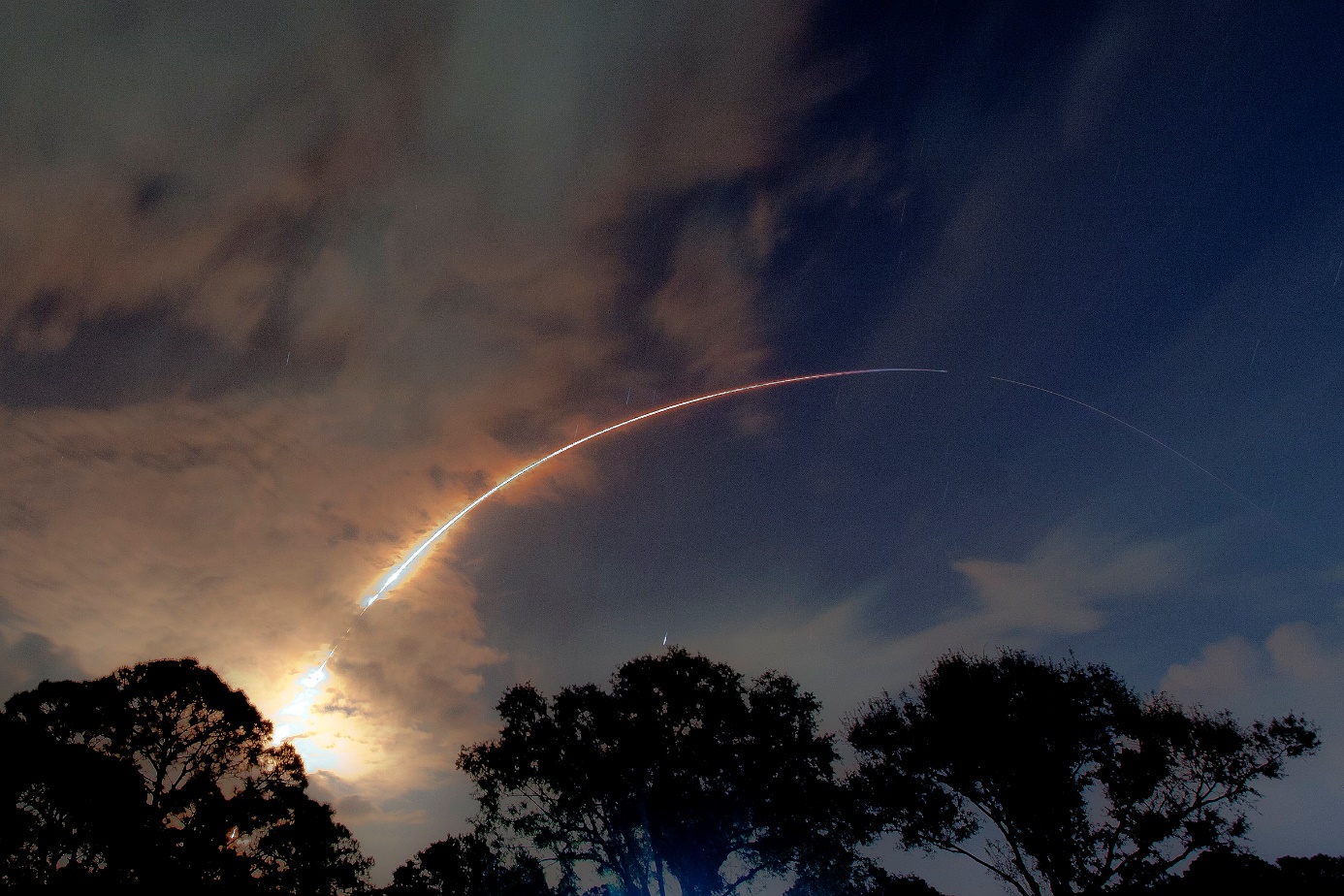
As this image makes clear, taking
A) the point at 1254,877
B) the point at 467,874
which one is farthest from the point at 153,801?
the point at 1254,877

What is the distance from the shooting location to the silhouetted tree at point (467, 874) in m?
36.3

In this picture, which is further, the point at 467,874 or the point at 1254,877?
the point at 467,874

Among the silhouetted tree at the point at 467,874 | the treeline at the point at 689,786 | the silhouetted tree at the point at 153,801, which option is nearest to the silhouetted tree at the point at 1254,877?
the treeline at the point at 689,786

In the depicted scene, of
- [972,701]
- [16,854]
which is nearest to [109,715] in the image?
[16,854]

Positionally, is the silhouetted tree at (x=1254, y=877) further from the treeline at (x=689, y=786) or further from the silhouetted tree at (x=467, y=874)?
the silhouetted tree at (x=467, y=874)

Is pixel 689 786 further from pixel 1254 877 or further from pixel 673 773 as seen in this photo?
pixel 1254 877

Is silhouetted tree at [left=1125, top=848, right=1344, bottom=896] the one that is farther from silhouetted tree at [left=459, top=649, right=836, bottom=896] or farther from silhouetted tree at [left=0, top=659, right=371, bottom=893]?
silhouetted tree at [left=0, top=659, right=371, bottom=893]

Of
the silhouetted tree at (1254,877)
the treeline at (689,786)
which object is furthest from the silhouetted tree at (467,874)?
the silhouetted tree at (1254,877)

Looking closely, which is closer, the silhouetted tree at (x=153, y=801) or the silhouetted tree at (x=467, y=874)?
the silhouetted tree at (x=153, y=801)

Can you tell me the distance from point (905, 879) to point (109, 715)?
137ft

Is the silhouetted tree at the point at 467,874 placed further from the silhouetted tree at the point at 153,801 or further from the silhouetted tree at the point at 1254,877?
the silhouetted tree at the point at 1254,877

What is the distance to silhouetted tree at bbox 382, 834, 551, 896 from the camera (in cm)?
3628

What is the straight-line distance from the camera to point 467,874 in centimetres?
4000

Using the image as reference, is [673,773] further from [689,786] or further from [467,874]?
[467,874]
